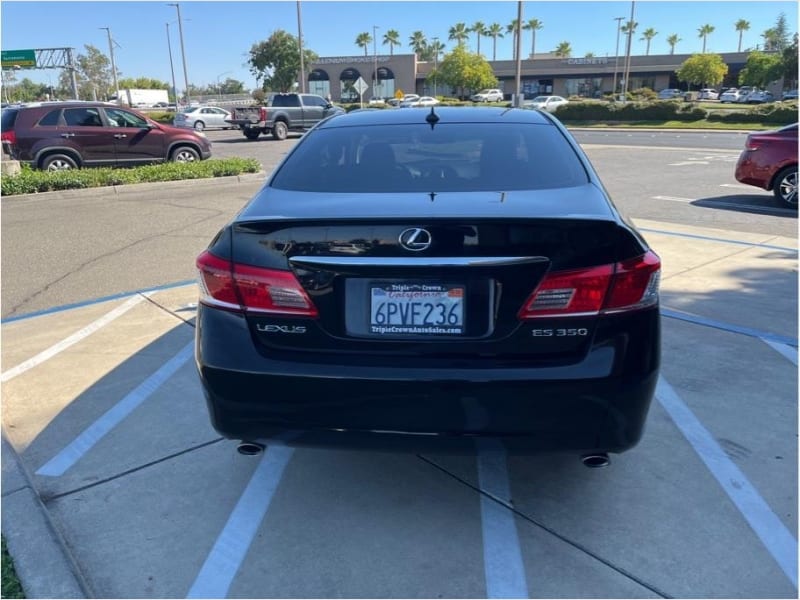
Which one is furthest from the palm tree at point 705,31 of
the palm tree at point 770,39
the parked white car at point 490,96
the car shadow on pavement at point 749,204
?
the car shadow on pavement at point 749,204

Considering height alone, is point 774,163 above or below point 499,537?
above

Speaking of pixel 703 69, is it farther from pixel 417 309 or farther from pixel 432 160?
pixel 417 309

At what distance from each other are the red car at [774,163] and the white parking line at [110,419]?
9.61 metres

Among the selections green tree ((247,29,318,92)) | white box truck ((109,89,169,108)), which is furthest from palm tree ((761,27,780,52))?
white box truck ((109,89,169,108))

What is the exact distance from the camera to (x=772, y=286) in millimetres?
5938

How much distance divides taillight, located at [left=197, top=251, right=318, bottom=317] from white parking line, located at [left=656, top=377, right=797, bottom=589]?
201 centimetres

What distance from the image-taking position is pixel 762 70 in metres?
71.2

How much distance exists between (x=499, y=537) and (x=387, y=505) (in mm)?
514

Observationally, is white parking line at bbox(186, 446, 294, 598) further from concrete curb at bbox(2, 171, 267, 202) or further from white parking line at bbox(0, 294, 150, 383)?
concrete curb at bbox(2, 171, 267, 202)

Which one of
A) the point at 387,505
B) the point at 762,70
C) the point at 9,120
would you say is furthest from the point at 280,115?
the point at 762,70

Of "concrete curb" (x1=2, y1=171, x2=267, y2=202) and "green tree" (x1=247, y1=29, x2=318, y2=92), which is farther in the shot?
"green tree" (x1=247, y1=29, x2=318, y2=92)

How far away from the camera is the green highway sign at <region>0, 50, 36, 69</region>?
54.5 metres

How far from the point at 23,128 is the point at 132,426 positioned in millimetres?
12577

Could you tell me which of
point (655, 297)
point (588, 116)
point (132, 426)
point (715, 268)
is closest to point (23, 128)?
point (132, 426)
